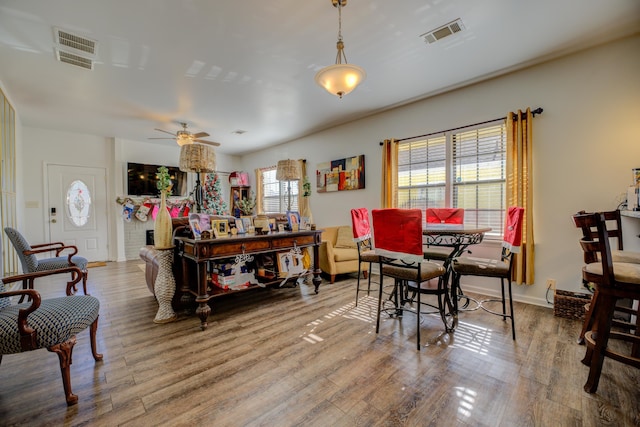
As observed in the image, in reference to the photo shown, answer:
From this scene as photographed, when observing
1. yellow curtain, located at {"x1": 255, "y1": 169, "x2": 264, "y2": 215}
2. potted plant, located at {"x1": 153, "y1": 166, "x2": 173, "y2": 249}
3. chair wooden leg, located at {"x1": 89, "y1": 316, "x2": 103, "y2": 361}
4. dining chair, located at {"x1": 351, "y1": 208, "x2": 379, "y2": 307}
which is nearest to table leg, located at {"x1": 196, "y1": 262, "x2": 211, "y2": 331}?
potted plant, located at {"x1": 153, "y1": 166, "x2": 173, "y2": 249}

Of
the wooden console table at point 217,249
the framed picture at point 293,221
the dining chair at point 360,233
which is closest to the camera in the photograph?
the wooden console table at point 217,249

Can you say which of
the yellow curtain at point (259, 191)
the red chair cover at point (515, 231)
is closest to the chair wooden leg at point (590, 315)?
the red chair cover at point (515, 231)

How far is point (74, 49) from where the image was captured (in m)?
2.67

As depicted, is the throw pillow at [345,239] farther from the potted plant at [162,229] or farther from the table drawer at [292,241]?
A: the potted plant at [162,229]

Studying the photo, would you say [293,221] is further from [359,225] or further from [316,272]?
[359,225]

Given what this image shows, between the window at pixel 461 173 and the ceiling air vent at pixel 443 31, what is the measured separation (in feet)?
4.65

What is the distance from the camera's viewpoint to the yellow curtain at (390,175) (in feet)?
14.0

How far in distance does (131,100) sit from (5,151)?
1806 millimetres

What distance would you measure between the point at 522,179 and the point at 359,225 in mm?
1996

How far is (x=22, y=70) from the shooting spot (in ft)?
10.1

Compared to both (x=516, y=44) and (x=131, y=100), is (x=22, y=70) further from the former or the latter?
(x=516, y=44)

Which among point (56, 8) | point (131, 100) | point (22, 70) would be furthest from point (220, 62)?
point (22, 70)

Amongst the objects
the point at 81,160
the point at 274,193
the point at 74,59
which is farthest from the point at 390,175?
the point at 81,160

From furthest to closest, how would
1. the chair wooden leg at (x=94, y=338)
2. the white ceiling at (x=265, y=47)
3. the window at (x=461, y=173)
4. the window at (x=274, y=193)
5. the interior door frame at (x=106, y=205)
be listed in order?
the window at (x=274, y=193), the interior door frame at (x=106, y=205), the window at (x=461, y=173), the white ceiling at (x=265, y=47), the chair wooden leg at (x=94, y=338)
